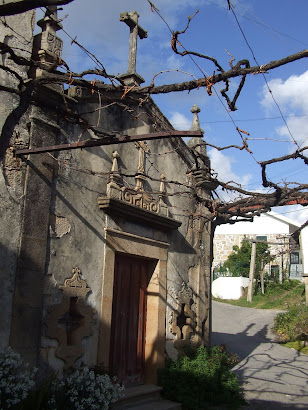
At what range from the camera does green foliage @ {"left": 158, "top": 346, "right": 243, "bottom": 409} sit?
21.6 feet

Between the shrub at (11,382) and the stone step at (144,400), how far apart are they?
1880mm

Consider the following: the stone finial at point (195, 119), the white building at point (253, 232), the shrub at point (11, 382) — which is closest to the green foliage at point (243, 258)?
the white building at point (253, 232)

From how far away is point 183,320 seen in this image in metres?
7.85

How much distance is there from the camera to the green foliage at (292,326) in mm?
12727

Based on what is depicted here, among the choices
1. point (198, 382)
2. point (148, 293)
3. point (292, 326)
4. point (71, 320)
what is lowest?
point (198, 382)

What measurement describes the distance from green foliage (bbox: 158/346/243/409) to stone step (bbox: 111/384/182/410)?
7.4 inches

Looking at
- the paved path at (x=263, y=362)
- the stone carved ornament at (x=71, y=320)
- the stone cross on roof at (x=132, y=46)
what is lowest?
the paved path at (x=263, y=362)

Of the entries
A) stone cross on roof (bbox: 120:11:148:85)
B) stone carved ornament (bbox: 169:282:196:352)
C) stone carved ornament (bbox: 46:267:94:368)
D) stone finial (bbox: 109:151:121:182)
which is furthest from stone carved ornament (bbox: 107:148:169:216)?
stone carved ornament (bbox: 169:282:196:352)

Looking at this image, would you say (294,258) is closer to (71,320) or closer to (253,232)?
(253,232)

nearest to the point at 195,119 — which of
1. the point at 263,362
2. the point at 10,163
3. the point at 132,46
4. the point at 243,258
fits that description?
the point at 132,46

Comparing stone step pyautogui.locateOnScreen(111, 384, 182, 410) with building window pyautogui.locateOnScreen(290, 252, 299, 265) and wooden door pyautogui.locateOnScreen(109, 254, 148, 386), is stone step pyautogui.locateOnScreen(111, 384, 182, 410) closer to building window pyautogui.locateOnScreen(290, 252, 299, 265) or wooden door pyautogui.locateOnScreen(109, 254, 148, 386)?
wooden door pyautogui.locateOnScreen(109, 254, 148, 386)

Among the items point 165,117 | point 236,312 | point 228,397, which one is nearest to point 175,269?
point 228,397

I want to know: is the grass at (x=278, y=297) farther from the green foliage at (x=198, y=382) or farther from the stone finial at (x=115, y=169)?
the stone finial at (x=115, y=169)

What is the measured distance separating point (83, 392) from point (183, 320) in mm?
3390
